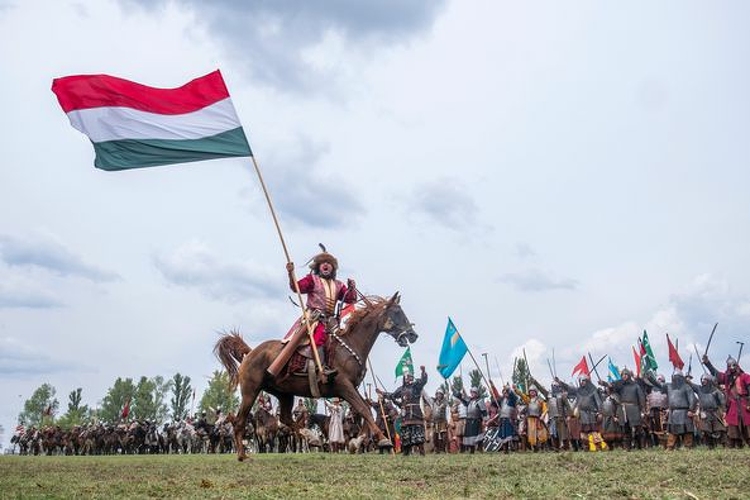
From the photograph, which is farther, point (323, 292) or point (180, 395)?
point (180, 395)

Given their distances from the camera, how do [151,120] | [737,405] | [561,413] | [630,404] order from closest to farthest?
[151,120], [737,405], [630,404], [561,413]

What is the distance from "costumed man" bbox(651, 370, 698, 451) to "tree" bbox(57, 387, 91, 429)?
8672 cm

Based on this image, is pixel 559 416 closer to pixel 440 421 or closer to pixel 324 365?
pixel 440 421

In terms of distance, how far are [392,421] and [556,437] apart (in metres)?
8.56

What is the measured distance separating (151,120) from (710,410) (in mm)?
16887

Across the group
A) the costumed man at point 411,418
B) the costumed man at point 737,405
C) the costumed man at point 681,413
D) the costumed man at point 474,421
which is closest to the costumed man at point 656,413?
the costumed man at point 681,413

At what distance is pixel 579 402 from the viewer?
21.9 metres

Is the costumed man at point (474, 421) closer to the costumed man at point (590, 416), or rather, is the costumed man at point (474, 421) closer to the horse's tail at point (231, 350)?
the costumed man at point (590, 416)

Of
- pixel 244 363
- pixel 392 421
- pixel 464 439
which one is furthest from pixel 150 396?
pixel 244 363

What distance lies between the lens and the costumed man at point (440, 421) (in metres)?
27.5

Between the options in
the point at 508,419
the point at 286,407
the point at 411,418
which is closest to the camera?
the point at 286,407

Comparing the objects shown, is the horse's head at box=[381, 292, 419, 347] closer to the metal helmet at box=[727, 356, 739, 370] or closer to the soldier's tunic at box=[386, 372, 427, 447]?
the soldier's tunic at box=[386, 372, 427, 447]

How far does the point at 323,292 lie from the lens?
1461cm

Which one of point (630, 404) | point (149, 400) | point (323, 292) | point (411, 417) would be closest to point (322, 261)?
point (323, 292)
